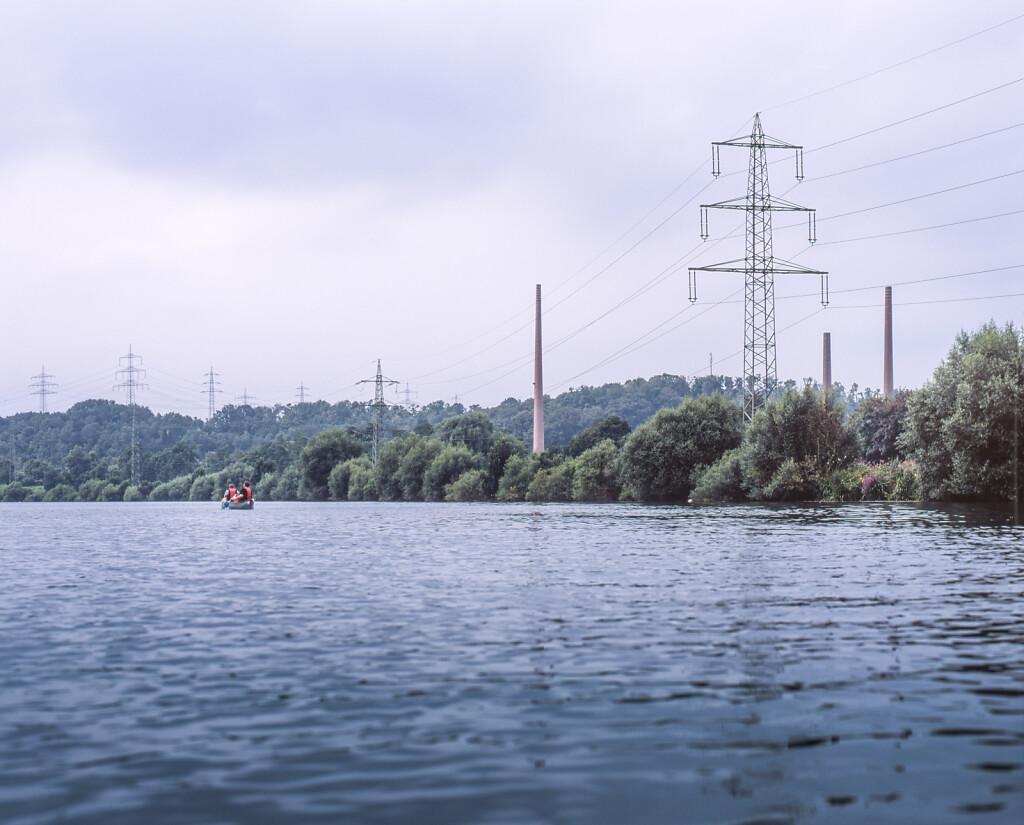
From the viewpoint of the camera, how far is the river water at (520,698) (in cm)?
795

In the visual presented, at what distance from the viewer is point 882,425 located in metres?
104

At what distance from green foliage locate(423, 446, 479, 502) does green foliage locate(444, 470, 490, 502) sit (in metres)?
5.39

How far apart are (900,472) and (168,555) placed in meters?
54.8

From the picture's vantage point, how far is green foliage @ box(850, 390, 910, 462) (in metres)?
102

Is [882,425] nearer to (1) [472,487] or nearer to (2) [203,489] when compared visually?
(1) [472,487]

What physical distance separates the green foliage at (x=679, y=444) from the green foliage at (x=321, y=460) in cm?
8208

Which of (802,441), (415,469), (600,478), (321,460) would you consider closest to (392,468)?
(415,469)

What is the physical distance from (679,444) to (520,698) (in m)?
84.0

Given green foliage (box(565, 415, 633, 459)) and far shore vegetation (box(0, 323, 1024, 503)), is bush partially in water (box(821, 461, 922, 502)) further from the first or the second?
green foliage (box(565, 415, 633, 459))

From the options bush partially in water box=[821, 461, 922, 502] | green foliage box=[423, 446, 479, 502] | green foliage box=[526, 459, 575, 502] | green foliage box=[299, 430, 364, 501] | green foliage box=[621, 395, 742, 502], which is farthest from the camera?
green foliage box=[299, 430, 364, 501]

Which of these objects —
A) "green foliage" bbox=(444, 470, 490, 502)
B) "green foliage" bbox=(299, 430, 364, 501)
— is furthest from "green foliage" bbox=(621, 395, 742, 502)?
"green foliage" bbox=(299, 430, 364, 501)

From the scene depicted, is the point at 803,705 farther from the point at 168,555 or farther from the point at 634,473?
the point at 634,473

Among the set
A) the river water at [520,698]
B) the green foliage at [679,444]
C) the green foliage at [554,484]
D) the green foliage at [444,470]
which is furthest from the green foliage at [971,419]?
the green foliage at [444,470]

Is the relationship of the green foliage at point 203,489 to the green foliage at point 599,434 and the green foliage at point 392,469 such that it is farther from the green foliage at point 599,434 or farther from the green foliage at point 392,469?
the green foliage at point 599,434
